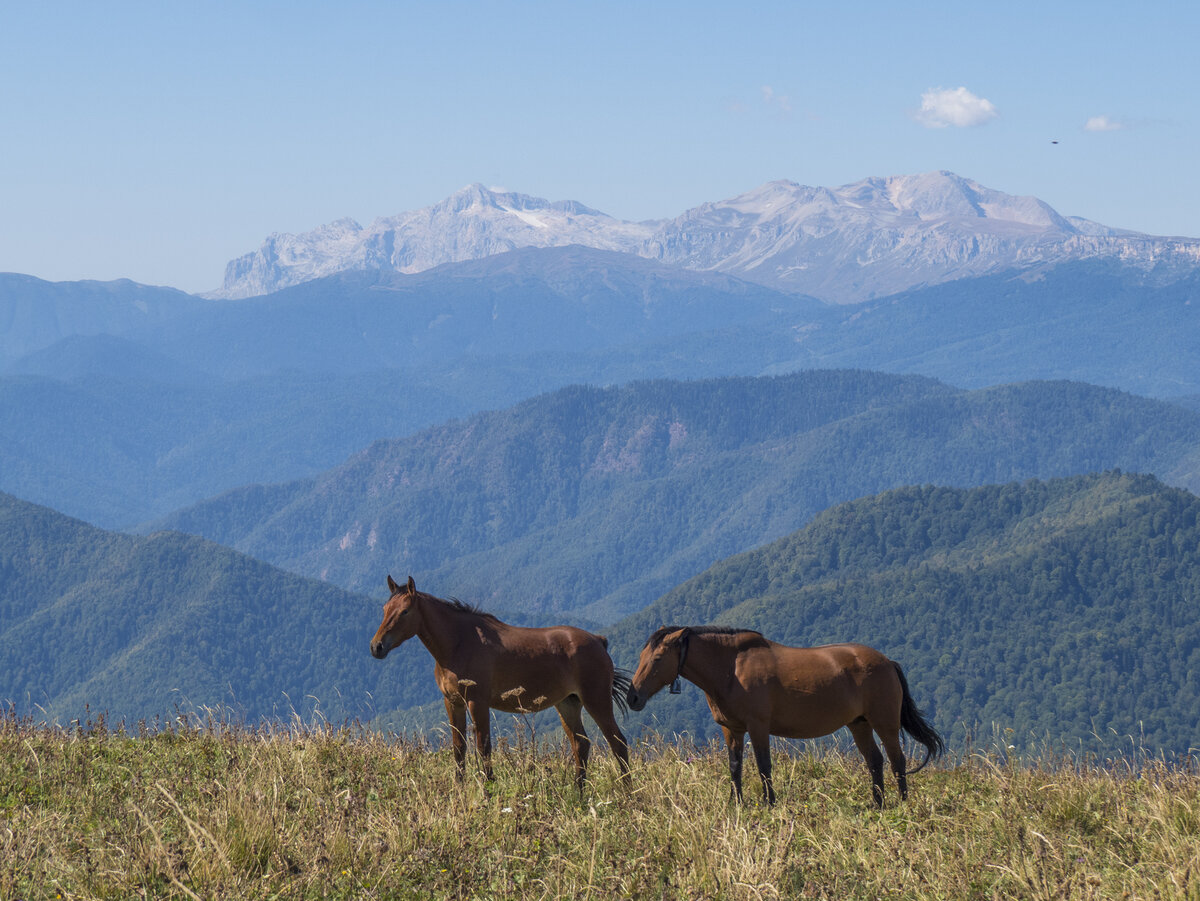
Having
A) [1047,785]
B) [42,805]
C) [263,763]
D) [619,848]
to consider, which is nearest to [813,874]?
[619,848]

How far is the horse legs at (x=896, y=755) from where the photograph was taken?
15672 mm

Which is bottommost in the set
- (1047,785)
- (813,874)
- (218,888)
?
(1047,785)

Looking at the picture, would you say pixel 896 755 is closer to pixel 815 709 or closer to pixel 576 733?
pixel 815 709

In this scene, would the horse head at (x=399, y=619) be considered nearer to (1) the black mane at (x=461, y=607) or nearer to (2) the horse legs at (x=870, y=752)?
(1) the black mane at (x=461, y=607)

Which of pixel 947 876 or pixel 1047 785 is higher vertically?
pixel 947 876

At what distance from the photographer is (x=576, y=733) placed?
1636cm

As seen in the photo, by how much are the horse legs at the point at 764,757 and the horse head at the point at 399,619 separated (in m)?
4.79

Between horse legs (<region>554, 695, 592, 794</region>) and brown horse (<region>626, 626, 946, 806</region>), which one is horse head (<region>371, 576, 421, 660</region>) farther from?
brown horse (<region>626, 626, 946, 806</region>)

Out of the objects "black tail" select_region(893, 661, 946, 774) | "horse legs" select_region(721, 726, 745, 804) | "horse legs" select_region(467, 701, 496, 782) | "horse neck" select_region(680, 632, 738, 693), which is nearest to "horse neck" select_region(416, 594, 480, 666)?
"horse legs" select_region(467, 701, 496, 782)

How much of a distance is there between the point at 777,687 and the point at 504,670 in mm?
3720

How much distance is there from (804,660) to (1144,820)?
4.36 m

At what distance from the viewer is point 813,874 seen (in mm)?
11859

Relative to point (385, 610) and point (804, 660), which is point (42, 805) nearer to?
point (385, 610)

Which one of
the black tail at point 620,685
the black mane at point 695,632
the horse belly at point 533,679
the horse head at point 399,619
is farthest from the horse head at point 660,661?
the horse head at point 399,619
